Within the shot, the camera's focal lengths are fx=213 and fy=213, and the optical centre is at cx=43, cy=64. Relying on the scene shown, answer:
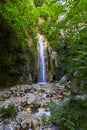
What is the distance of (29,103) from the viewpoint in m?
7.84

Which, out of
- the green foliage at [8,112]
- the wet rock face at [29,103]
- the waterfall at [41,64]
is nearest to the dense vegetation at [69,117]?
the wet rock face at [29,103]

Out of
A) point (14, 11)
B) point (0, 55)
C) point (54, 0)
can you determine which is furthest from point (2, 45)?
Answer: point (54, 0)

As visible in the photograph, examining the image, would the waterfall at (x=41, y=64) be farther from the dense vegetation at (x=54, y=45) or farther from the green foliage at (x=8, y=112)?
the green foliage at (x=8, y=112)

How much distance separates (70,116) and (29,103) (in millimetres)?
2530

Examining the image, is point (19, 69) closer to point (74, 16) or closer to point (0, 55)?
point (0, 55)

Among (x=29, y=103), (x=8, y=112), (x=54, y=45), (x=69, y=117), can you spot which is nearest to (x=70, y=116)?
(x=69, y=117)

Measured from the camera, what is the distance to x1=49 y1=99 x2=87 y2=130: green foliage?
5407 mm

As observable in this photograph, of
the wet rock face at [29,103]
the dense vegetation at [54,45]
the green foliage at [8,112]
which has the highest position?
the dense vegetation at [54,45]

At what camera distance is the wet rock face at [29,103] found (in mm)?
5918

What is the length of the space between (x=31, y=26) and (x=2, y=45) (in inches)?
141

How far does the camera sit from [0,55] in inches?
428

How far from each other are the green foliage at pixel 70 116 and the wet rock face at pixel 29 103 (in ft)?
1.76

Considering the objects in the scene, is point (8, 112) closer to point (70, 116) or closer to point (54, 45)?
point (70, 116)

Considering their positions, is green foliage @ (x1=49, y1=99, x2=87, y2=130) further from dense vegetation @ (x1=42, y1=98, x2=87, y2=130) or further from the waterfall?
the waterfall
